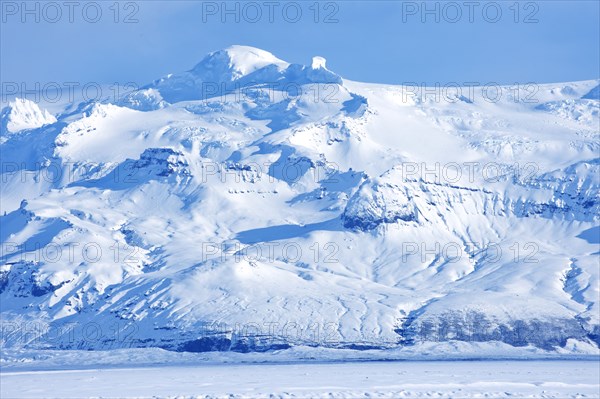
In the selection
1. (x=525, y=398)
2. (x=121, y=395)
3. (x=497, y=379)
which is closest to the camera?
(x=525, y=398)

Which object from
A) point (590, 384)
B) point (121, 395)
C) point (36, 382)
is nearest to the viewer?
point (121, 395)

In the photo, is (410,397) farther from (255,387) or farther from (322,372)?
(322,372)

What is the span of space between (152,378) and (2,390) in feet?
94.7

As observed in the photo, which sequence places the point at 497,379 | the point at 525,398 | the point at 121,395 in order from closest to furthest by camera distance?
the point at 525,398
the point at 121,395
the point at 497,379

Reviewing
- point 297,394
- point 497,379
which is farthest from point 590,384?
point 297,394

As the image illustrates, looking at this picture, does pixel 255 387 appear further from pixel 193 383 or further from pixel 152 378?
pixel 152 378

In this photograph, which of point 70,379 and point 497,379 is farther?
point 70,379

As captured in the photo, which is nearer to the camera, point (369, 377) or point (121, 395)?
point (121, 395)

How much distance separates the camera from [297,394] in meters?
126

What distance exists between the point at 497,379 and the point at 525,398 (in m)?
33.3

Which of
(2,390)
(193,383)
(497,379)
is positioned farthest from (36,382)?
(497,379)

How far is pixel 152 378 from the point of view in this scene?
172 meters

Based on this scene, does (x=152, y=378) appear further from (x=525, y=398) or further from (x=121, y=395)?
(x=525, y=398)

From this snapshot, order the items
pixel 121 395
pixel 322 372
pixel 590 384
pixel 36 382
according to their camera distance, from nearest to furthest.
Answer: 1. pixel 121 395
2. pixel 590 384
3. pixel 36 382
4. pixel 322 372
